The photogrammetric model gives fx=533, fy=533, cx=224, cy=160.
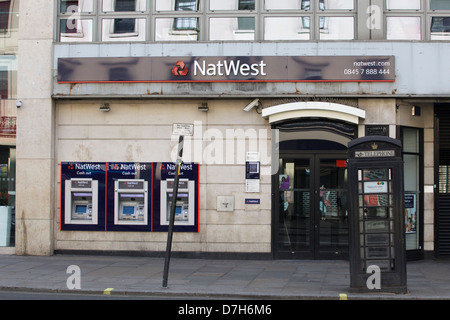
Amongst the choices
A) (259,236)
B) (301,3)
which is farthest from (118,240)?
(301,3)

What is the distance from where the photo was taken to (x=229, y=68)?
44.4ft

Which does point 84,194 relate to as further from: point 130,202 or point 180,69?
point 180,69

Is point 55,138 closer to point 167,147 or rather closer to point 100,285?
point 167,147

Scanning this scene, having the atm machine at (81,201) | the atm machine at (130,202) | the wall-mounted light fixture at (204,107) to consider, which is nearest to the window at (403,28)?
the wall-mounted light fixture at (204,107)

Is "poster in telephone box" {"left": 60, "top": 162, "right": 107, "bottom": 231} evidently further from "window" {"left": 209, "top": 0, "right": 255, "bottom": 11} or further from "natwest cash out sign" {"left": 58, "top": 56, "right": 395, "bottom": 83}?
"window" {"left": 209, "top": 0, "right": 255, "bottom": 11}

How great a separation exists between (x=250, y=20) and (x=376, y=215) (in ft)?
21.6

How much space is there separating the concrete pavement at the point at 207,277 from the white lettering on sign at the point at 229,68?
15.6 ft

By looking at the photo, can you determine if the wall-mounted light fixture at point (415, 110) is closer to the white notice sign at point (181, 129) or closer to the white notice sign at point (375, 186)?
the white notice sign at point (375, 186)

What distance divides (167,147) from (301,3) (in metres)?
5.10

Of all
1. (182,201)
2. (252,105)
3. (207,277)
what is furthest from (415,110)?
(207,277)

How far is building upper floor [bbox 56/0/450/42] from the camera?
13484mm

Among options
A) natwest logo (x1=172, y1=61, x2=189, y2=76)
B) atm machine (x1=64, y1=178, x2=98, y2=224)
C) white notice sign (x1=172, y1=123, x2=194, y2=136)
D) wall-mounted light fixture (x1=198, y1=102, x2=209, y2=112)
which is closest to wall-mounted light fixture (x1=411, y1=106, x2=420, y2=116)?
wall-mounted light fixture (x1=198, y1=102, x2=209, y2=112)

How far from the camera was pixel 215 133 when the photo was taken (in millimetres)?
13836
